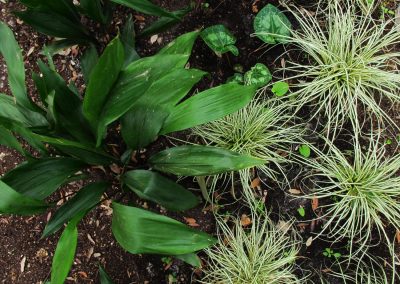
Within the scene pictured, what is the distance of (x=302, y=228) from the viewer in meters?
1.74

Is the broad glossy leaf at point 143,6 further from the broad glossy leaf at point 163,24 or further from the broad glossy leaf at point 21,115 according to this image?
the broad glossy leaf at point 21,115

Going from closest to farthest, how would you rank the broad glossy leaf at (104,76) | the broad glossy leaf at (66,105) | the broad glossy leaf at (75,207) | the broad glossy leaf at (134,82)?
the broad glossy leaf at (104,76) → the broad glossy leaf at (134,82) → the broad glossy leaf at (66,105) → the broad glossy leaf at (75,207)

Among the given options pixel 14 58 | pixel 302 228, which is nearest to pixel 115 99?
pixel 14 58

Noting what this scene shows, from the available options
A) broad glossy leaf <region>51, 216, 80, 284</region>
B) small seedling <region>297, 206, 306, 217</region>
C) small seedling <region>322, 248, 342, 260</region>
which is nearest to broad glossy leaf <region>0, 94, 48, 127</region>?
broad glossy leaf <region>51, 216, 80, 284</region>

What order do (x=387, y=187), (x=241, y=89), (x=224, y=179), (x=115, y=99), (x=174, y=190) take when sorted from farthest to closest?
(x=224, y=179) < (x=387, y=187) < (x=174, y=190) < (x=241, y=89) < (x=115, y=99)

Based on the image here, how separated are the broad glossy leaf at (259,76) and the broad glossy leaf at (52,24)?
664 mm

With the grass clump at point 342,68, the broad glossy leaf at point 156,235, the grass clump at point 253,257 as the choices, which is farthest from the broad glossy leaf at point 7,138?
the grass clump at point 342,68

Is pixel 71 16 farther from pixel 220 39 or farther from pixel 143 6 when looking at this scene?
pixel 220 39

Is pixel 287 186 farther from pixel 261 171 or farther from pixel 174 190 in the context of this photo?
pixel 174 190

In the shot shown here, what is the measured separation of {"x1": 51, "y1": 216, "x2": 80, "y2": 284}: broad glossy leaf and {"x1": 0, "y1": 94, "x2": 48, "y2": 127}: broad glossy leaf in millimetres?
348

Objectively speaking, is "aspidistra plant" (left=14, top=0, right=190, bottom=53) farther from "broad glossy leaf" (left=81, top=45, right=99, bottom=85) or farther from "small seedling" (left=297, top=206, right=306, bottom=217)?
"small seedling" (left=297, top=206, right=306, bottom=217)

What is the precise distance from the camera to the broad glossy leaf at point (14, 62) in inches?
50.2

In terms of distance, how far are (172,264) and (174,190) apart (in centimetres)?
Result: 48

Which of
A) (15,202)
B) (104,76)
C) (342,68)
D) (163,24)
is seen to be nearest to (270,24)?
(342,68)
